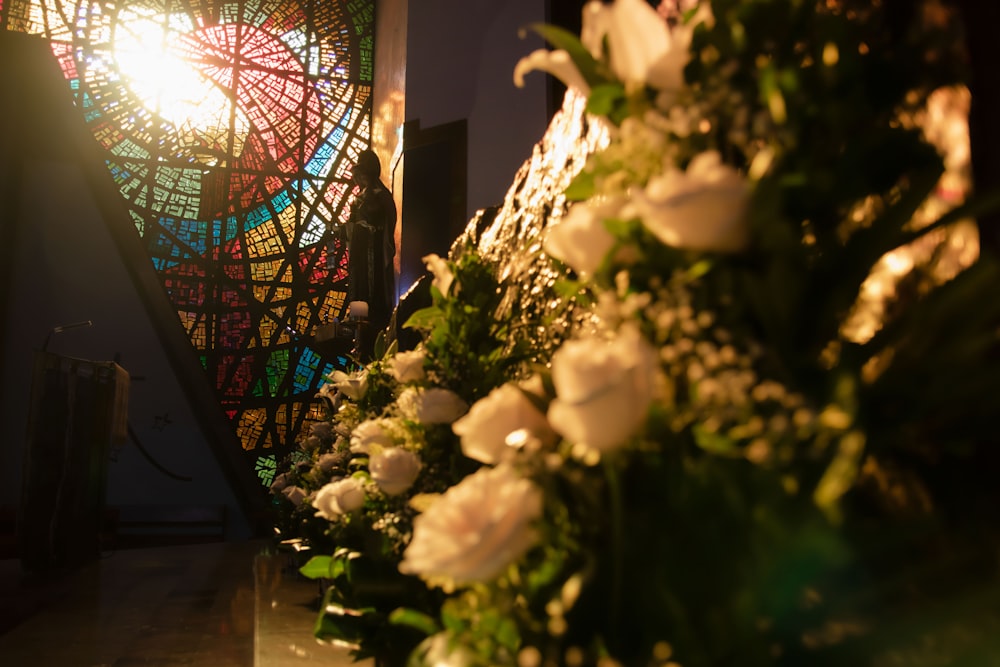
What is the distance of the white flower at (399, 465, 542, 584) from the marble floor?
1.67 m

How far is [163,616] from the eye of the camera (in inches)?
171

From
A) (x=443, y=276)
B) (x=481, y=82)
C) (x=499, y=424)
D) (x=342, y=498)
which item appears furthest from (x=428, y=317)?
(x=481, y=82)

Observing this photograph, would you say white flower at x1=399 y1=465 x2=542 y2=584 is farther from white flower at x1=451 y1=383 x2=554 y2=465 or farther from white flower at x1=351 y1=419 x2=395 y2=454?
white flower at x1=351 y1=419 x2=395 y2=454

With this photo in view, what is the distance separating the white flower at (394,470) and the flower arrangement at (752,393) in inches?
22.9

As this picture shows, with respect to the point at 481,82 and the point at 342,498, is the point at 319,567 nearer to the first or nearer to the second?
the point at 342,498

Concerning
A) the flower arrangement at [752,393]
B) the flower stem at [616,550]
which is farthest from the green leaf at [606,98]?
the flower stem at [616,550]

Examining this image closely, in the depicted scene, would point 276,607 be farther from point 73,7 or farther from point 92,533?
point 73,7

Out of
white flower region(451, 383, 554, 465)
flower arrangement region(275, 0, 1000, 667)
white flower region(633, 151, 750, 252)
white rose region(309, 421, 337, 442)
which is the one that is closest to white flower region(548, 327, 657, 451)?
flower arrangement region(275, 0, 1000, 667)

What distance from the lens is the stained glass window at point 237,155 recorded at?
9.74 meters

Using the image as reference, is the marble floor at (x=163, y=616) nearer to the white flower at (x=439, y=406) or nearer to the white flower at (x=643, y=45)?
the white flower at (x=439, y=406)

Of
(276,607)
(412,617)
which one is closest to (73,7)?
(276,607)

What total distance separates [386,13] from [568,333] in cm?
955

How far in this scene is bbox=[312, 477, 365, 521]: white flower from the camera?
2.01 metres

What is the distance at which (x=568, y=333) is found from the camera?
5.99 ft
